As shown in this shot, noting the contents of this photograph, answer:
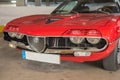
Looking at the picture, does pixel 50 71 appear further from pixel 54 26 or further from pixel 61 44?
pixel 54 26

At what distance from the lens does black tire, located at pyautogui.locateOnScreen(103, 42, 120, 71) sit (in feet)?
10.00

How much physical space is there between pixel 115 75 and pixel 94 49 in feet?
2.17

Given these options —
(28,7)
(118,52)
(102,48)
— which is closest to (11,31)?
(102,48)

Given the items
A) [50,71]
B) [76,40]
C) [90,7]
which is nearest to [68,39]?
[76,40]

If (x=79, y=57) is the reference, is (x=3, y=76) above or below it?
below

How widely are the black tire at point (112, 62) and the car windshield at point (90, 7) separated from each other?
90 centimetres

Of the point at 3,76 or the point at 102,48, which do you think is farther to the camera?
the point at 3,76

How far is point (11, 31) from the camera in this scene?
10.5 ft

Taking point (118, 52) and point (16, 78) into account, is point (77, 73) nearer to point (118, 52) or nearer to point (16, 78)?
point (118, 52)

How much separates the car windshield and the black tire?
900mm

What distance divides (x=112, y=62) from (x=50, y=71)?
90cm

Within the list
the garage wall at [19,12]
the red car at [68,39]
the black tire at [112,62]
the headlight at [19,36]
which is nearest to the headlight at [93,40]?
the red car at [68,39]

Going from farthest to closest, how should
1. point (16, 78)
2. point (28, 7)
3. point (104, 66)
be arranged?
1. point (28, 7)
2. point (104, 66)
3. point (16, 78)

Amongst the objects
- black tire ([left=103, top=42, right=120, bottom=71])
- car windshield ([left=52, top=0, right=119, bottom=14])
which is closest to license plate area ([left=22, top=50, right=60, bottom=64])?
black tire ([left=103, top=42, right=120, bottom=71])
